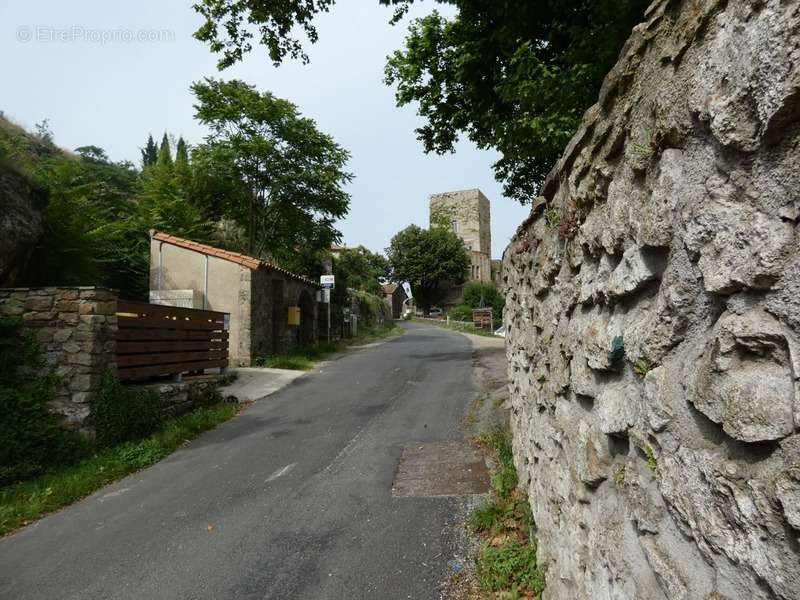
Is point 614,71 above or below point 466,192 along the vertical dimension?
below

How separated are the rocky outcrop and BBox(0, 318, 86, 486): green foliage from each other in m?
2.32

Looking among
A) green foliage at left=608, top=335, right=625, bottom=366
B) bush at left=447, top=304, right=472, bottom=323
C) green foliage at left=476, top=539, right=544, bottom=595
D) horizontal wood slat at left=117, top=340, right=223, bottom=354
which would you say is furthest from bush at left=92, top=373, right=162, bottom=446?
bush at left=447, top=304, right=472, bottom=323

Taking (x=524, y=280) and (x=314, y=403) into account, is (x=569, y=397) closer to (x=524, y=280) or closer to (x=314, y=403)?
(x=524, y=280)

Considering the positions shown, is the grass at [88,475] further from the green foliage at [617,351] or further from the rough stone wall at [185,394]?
the green foliage at [617,351]

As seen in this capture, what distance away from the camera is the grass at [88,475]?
5.51 m

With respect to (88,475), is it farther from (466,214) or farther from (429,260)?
(466,214)

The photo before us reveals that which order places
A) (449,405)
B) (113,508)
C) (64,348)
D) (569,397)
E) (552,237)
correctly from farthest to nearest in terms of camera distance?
(449,405), (64,348), (113,508), (552,237), (569,397)

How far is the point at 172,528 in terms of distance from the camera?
473cm

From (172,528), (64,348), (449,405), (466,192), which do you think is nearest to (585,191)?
(172,528)

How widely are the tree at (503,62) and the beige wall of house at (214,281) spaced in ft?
22.3

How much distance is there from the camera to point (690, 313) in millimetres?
1388

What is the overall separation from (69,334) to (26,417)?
4.07ft

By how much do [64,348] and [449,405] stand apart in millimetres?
A: 6053

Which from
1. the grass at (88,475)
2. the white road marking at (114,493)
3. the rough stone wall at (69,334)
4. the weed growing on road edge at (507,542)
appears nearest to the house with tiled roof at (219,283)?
the grass at (88,475)
